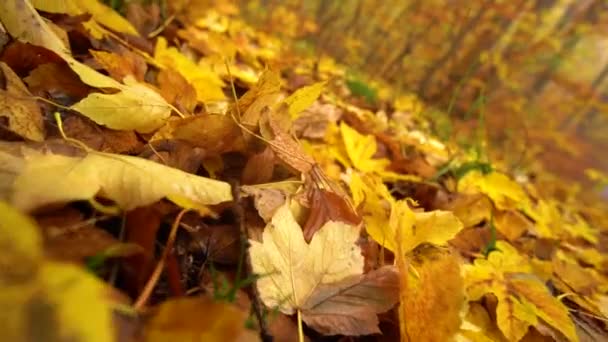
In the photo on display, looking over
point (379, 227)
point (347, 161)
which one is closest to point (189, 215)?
point (379, 227)

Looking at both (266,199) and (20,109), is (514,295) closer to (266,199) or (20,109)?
(266,199)

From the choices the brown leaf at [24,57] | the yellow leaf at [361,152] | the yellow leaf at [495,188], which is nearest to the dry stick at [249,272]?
the brown leaf at [24,57]

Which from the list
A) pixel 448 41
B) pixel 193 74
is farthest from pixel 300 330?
pixel 448 41

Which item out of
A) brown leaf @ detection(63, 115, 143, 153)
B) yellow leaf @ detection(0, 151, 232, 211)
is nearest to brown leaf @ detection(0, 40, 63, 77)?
brown leaf @ detection(63, 115, 143, 153)

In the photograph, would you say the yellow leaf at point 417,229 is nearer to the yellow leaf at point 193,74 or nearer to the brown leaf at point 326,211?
the brown leaf at point 326,211

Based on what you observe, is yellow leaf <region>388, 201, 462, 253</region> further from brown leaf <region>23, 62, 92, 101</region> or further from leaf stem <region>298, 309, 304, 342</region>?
brown leaf <region>23, 62, 92, 101</region>

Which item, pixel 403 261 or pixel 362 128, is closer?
pixel 403 261

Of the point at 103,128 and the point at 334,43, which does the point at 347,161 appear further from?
the point at 334,43
